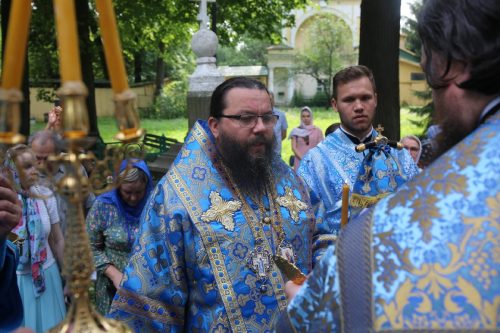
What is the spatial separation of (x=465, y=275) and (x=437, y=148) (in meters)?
0.53

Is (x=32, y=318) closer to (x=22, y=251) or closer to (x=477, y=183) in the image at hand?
(x=22, y=251)

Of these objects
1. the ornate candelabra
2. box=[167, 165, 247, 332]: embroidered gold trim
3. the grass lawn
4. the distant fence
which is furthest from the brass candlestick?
the distant fence

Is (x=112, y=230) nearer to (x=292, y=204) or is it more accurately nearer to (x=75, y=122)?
(x=292, y=204)

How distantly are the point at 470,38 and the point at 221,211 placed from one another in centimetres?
167

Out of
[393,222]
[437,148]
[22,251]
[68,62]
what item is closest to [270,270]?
[437,148]

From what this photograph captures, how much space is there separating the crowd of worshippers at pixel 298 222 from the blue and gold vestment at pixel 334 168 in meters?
0.01

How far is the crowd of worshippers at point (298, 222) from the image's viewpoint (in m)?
1.31

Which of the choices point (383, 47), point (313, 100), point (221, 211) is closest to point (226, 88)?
point (221, 211)

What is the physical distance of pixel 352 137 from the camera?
419cm

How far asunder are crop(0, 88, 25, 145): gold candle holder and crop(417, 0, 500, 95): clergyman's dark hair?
1.03 meters

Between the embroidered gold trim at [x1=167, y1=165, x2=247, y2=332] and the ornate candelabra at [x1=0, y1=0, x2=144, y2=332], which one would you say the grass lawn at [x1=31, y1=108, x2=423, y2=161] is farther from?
the ornate candelabra at [x1=0, y1=0, x2=144, y2=332]

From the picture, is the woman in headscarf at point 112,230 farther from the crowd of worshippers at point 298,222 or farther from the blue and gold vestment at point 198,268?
the blue and gold vestment at point 198,268

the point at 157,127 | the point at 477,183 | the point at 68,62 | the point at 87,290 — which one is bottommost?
the point at 157,127

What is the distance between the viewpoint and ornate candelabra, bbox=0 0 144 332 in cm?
114
